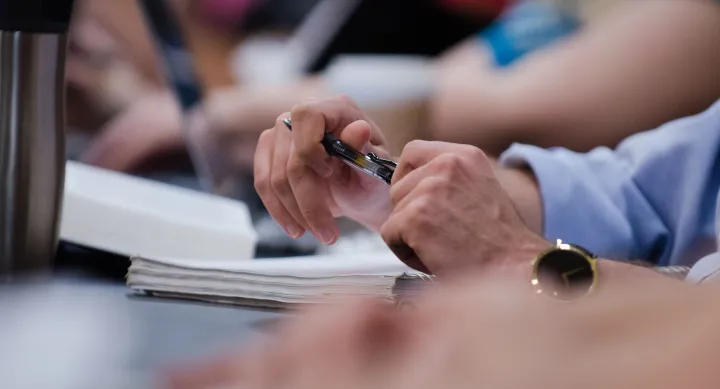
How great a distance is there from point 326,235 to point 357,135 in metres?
0.06

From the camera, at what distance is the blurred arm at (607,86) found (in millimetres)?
463

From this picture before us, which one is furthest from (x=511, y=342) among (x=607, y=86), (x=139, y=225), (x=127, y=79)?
(x=127, y=79)

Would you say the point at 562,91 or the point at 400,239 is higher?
the point at 562,91

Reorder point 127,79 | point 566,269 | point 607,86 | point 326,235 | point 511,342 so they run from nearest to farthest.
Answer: point 511,342
point 566,269
point 326,235
point 607,86
point 127,79

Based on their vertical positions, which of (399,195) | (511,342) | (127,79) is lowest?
(511,342)

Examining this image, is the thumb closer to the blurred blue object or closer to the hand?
the hand

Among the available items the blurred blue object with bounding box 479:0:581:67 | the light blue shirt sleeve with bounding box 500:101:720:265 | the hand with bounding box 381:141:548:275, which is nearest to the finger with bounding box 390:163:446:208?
the hand with bounding box 381:141:548:275

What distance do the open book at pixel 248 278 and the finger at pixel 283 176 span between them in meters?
0.02

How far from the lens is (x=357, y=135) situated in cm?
34

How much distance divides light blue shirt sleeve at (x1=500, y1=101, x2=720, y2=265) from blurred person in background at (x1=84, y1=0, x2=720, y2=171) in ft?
0.11

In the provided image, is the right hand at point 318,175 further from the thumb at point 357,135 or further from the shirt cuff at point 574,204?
the shirt cuff at point 574,204

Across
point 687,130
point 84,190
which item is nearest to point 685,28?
point 687,130

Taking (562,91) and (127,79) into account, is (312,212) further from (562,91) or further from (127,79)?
(127,79)

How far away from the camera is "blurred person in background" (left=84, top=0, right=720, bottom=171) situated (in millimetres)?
465
